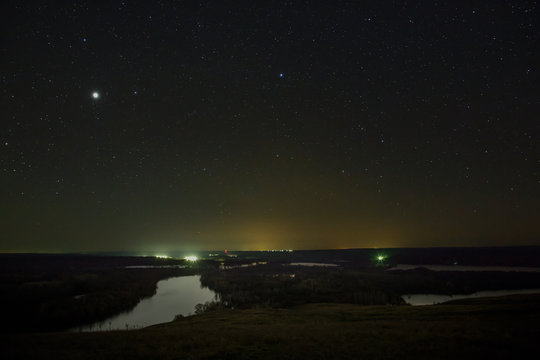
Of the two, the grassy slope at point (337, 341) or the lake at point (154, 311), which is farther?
the lake at point (154, 311)

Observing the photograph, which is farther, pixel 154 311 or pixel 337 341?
pixel 154 311

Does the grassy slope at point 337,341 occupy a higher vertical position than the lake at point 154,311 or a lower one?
higher

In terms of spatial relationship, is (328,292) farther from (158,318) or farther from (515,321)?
(515,321)

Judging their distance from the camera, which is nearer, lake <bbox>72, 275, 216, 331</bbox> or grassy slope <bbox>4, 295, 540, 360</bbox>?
grassy slope <bbox>4, 295, 540, 360</bbox>

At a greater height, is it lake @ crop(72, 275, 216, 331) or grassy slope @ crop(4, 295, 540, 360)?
grassy slope @ crop(4, 295, 540, 360)

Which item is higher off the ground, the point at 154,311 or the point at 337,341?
the point at 337,341

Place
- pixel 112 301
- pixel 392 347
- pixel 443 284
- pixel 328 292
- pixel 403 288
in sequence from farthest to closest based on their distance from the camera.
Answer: pixel 443 284, pixel 403 288, pixel 328 292, pixel 112 301, pixel 392 347

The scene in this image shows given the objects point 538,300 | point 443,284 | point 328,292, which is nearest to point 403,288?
point 443,284

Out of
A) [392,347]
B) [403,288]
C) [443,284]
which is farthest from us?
[443,284]
